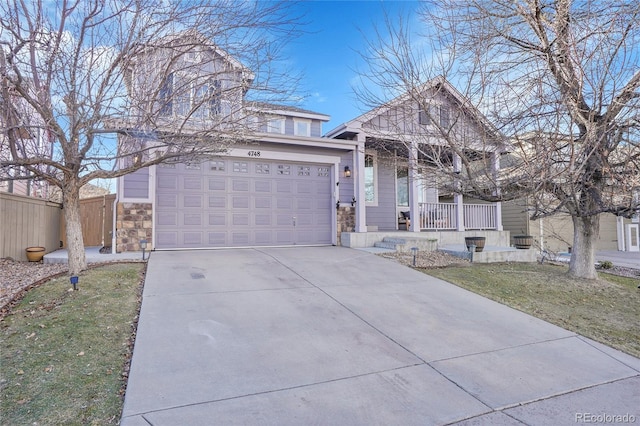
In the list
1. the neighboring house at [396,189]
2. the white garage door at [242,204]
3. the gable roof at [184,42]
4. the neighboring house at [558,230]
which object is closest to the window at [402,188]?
the neighboring house at [396,189]

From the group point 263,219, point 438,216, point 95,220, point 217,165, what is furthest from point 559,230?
Result: point 95,220

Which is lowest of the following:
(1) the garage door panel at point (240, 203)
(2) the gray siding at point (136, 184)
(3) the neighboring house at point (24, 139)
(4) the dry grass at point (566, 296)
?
(4) the dry grass at point (566, 296)

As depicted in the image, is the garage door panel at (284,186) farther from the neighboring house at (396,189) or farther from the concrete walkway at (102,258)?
the concrete walkway at (102,258)

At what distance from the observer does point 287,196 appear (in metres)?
9.89

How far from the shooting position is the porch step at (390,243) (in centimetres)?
941

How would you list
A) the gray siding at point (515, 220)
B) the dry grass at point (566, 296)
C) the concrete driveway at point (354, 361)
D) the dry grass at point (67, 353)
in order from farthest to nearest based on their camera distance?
1. the gray siding at point (515, 220)
2. the dry grass at point (566, 296)
3. the concrete driveway at point (354, 361)
4. the dry grass at point (67, 353)

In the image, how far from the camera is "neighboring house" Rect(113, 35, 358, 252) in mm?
8398

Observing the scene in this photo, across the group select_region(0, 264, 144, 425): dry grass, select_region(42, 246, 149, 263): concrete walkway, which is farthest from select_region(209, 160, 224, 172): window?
select_region(0, 264, 144, 425): dry grass

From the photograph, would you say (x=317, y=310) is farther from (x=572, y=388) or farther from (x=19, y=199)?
(x=19, y=199)

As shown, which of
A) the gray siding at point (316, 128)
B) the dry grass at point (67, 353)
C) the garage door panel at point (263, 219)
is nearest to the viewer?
the dry grass at point (67, 353)

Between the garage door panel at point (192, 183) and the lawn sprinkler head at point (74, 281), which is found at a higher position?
the garage door panel at point (192, 183)

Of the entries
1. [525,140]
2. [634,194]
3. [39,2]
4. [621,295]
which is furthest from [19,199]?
[621,295]

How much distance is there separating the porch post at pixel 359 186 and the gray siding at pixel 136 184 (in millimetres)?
5399

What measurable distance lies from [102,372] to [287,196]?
716 cm
